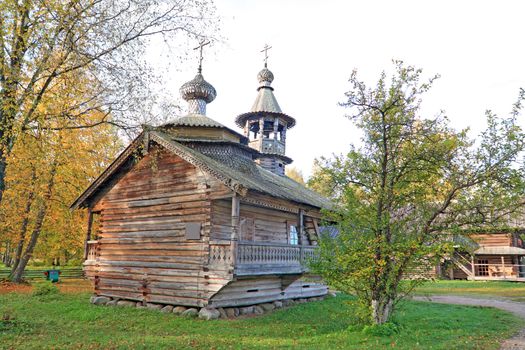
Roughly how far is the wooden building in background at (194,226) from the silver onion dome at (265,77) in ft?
32.0

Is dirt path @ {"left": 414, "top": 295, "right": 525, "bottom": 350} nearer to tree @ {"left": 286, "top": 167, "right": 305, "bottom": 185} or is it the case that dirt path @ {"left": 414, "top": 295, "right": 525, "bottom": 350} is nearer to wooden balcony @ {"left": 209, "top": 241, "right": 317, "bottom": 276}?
wooden balcony @ {"left": 209, "top": 241, "right": 317, "bottom": 276}

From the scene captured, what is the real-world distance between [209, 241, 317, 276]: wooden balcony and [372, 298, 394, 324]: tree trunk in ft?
8.06

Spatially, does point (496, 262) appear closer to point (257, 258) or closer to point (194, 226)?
point (257, 258)

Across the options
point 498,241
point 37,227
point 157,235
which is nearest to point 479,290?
point 498,241

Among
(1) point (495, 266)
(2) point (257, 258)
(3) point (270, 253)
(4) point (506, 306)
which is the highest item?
(3) point (270, 253)

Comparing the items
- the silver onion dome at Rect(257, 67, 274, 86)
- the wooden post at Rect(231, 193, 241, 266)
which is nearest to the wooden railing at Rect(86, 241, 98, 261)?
the wooden post at Rect(231, 193, 241, 266)

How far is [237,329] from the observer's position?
39.2 feet

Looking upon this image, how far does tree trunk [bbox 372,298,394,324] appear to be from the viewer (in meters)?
10.7

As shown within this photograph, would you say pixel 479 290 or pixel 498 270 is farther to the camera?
pixel 498 270

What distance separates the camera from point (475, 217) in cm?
1063

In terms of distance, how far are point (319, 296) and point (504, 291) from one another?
1448 centimetres

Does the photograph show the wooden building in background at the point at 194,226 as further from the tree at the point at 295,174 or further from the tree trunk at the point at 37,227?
the tree at the point at 295,174

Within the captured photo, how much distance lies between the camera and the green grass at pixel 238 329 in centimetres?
952

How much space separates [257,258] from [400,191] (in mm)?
6036
